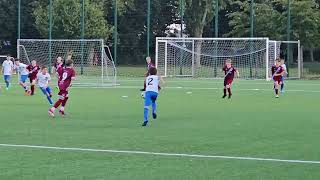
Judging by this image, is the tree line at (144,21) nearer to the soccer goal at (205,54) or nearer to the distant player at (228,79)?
the soccer goal at (205,54)

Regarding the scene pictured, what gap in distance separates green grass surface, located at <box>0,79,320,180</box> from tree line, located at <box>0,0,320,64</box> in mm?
28062

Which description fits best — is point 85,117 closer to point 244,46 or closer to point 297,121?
point 297,121

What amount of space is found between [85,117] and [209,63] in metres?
31.2

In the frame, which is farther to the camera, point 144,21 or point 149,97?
point 144,21

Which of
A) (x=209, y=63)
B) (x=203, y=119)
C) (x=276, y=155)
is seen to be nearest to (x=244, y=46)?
(x=209, y=63)

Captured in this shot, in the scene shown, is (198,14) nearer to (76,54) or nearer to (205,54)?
(205,54)

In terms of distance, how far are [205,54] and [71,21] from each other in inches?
510

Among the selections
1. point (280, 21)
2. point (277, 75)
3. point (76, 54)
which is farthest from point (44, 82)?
point (280, 21)

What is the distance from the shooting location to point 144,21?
6819 centimetres

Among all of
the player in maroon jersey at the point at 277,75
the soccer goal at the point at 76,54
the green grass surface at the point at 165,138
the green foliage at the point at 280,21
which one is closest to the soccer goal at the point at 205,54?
the green foliage at the point at 280,21

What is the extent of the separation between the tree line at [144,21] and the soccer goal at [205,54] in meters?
3.34

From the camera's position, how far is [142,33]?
213 feet

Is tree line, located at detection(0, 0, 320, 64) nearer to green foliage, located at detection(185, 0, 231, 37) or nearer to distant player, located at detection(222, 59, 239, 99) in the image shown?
green foliage, located at detection(185, 0, 231, 37)

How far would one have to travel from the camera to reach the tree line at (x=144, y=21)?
173 feet
